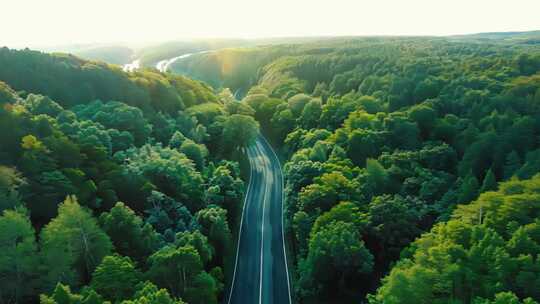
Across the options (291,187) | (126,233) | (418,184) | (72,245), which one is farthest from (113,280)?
(418,184)

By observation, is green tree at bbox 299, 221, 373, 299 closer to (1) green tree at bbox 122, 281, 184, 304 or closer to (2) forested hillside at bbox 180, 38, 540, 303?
(2) forested hillside at bbox 180, 38, 540, 303

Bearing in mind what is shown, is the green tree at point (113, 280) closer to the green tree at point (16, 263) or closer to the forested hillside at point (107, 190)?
the forested hillside at point (107, 190)

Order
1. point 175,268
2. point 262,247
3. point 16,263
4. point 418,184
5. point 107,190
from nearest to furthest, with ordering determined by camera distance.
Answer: point 16,263 → point 175,268 → point 107,190 → point 262,247 → point 418,184

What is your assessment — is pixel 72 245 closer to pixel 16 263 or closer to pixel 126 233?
pixel 16 263

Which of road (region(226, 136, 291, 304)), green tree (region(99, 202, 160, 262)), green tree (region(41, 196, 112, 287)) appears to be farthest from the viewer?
road (region(226, 136, 291, 304))

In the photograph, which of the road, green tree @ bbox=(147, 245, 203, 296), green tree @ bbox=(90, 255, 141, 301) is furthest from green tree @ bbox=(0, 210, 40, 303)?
the road

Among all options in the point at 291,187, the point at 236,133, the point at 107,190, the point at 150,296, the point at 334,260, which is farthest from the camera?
the point at 236,133
